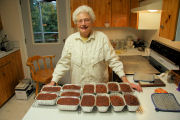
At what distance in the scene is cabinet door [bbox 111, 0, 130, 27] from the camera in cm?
263

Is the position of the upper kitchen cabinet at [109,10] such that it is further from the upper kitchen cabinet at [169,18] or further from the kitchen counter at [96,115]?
the kitchen counter at [96,115]

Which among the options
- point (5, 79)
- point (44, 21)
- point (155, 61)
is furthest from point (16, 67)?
point (155, 61)

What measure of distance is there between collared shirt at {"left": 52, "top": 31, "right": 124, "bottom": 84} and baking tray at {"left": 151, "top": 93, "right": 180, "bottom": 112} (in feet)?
1.47

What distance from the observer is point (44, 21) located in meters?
3.10

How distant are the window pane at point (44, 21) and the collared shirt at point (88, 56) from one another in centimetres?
166

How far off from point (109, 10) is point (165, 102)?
1.95 meters

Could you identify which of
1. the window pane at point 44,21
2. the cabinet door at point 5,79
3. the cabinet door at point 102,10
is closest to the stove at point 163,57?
the cabinet door at point 102,10

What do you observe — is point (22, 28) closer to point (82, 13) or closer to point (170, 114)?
point (82, 13)

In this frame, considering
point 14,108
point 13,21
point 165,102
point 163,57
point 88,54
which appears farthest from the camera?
point 13,21

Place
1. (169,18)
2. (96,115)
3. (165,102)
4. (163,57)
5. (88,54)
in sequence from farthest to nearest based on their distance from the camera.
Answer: (163,57) → (88,54) → (169,18) → (165,102) → (96,115)

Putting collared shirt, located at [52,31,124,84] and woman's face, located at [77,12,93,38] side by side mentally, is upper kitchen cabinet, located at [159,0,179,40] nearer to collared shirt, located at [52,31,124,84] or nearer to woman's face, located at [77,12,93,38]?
collared shirt, located at [52,31,124,84]

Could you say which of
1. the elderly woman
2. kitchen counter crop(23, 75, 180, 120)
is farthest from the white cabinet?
kitchen counter crop(23, 75, 180, 120)

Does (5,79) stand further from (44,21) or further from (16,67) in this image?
(44,21)

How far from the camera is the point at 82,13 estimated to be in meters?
1.48
